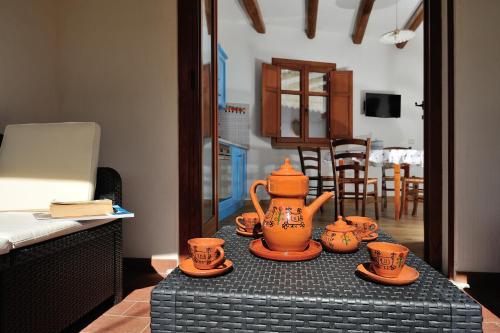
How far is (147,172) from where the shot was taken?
205 centimetres

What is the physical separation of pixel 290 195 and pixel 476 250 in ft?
5.08

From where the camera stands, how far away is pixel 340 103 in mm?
6012

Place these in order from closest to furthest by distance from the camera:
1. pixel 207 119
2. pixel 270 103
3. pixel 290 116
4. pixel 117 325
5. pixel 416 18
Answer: pixel 117 325 → pixel 207 119 → pixel 416 18 → pixel 270 103 → pixel 290 116

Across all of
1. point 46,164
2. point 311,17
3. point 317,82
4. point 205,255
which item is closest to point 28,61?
point 46,164

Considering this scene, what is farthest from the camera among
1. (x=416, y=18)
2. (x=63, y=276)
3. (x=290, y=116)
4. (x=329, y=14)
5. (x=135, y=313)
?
(x=290, y=116)

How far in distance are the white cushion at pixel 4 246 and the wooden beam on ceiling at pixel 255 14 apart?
180 inches

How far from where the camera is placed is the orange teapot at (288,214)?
86 cm

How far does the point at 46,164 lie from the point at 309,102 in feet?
16.7

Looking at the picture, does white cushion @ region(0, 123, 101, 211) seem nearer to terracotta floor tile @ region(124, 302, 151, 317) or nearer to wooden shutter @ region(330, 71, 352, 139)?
terracotta floor tile @ region(124, 302, 151, 317)

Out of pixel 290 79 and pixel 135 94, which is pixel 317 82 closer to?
pixel 290 79

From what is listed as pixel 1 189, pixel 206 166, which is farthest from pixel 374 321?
pixel 206 166

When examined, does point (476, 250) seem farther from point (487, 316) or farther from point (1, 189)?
point (1, 189)

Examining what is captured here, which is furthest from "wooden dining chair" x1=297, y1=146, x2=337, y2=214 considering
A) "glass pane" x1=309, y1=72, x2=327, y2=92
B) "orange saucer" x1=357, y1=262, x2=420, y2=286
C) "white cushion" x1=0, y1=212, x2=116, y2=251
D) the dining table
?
"orange saucer" x1=357, y1=262, x2=420, y2=286

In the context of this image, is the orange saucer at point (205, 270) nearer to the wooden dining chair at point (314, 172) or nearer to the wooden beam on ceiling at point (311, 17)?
the wooden dining chair at point (314, 172)
